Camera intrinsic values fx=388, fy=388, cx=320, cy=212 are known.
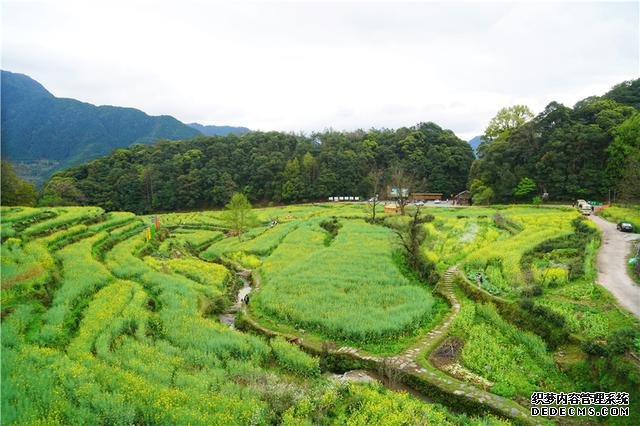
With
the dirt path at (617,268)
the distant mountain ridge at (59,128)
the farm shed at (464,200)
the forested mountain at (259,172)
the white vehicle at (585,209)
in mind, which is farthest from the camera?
the distant mountain ridge at (59,128)

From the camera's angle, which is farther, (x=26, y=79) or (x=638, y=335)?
(x=26, y=79)

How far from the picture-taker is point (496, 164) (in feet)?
194

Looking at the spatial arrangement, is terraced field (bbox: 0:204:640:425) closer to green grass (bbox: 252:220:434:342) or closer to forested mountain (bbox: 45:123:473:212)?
green grass (bbox: 252:220:434:342)

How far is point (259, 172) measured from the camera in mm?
78062

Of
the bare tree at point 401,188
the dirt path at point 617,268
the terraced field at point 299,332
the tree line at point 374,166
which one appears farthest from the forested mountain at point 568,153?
the terraced field at point 299,332

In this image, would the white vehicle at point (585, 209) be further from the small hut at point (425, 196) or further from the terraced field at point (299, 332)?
the small hut at point (425, 196)

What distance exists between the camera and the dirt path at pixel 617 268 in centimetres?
1778

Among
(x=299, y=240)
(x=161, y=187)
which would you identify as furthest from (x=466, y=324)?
(x=161, y=187)

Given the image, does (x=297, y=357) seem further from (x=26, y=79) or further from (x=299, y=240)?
(x=26, y=79)

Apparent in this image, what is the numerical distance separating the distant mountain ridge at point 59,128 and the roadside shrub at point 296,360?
125978 millimetres

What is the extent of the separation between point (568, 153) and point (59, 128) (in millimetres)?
154883

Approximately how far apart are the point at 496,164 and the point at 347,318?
4998 cm

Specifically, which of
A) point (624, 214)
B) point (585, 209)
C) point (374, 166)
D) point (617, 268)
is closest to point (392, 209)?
point (585, 209)

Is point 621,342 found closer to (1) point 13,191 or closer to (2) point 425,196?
(1) point 13,191
